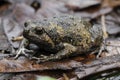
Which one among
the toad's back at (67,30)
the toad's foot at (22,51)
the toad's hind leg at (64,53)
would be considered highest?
the toad's back at (67,30)

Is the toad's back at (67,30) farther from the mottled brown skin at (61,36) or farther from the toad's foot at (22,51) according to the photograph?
the toad's foot at (22,51)

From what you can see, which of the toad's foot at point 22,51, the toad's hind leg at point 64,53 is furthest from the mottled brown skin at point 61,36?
the toad's foot at point 22,51

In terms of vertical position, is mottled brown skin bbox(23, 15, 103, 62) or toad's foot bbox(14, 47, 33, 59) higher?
mottled brown skin bbox(23, 15, 103, 62)

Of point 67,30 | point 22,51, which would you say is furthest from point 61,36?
point 22,51

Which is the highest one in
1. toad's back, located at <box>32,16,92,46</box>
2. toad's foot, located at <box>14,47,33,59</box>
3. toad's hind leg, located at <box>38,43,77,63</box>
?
toad's back, located at <box>32,16,92,46</box>

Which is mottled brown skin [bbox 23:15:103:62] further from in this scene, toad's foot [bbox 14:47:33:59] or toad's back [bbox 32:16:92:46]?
toad's foot [bbox 14:47:33:59]

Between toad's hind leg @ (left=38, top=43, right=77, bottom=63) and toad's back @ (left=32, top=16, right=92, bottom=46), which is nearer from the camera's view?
toad's hind leg @ (left=38, top=43, right=77, bottom=63)

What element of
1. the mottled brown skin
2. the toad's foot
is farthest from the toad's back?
the toad's foot

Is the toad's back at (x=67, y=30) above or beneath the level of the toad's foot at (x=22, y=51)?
above

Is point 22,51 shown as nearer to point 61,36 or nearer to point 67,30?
point 61,36

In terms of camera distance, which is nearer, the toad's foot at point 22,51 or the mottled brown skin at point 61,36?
the mottled brown skin at point 61,36
